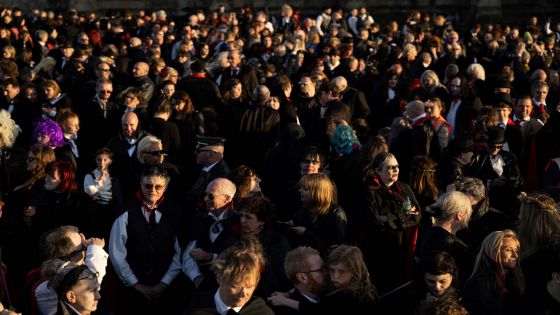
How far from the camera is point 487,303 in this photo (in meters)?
5.44

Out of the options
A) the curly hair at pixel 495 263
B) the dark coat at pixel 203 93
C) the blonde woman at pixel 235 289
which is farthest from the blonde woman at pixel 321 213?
the dark coat at pixel 203 93

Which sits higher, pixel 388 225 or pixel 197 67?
pixel 197 67

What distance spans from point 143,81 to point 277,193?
10.9 ft

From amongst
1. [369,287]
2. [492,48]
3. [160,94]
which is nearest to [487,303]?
[369,287]

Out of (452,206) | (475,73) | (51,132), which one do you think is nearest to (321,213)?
(452,206)

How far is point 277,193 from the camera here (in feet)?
Answer: 29.9

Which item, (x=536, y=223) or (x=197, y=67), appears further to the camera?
(x=197, y=67)

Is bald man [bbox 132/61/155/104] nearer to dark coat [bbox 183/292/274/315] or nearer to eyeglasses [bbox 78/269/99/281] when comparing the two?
eyeglasses [bbox 78/269/99/281]

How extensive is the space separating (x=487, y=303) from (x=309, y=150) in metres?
3.01

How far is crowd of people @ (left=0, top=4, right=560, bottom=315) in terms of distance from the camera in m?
5.41

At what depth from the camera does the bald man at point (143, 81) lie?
11.2 meters

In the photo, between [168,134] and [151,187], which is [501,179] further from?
[168,134]

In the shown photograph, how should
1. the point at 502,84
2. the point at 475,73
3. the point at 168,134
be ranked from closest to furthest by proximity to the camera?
the point at 168,134 < the point at 502,84 < the point at 475,73

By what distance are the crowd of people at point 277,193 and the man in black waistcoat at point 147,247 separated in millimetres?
15
